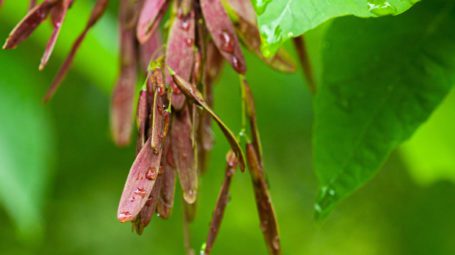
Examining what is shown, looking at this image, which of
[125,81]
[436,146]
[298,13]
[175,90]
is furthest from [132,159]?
[298,13]

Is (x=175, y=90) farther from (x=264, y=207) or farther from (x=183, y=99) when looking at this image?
(x=264, y=207)

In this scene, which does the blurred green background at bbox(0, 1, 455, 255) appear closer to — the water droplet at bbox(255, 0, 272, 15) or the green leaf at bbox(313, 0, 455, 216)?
the green leaf at bbox(313, 0, 455, 216)

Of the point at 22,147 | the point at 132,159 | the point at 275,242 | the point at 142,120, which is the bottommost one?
the point at 132,159

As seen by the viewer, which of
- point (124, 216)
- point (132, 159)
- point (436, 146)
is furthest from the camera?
point (132, 159)

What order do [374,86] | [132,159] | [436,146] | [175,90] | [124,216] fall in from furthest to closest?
[132,159] < [436,146] < [374,86] < [175,90] < [124,216]

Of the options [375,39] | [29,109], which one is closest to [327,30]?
[375,39]

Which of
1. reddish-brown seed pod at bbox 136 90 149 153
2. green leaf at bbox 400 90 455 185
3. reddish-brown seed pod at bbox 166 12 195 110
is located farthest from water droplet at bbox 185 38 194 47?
green leaf at bbox 400 90 455 185

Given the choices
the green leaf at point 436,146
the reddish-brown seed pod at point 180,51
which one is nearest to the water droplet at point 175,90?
the reddish-brown seed pod at point 180,51
